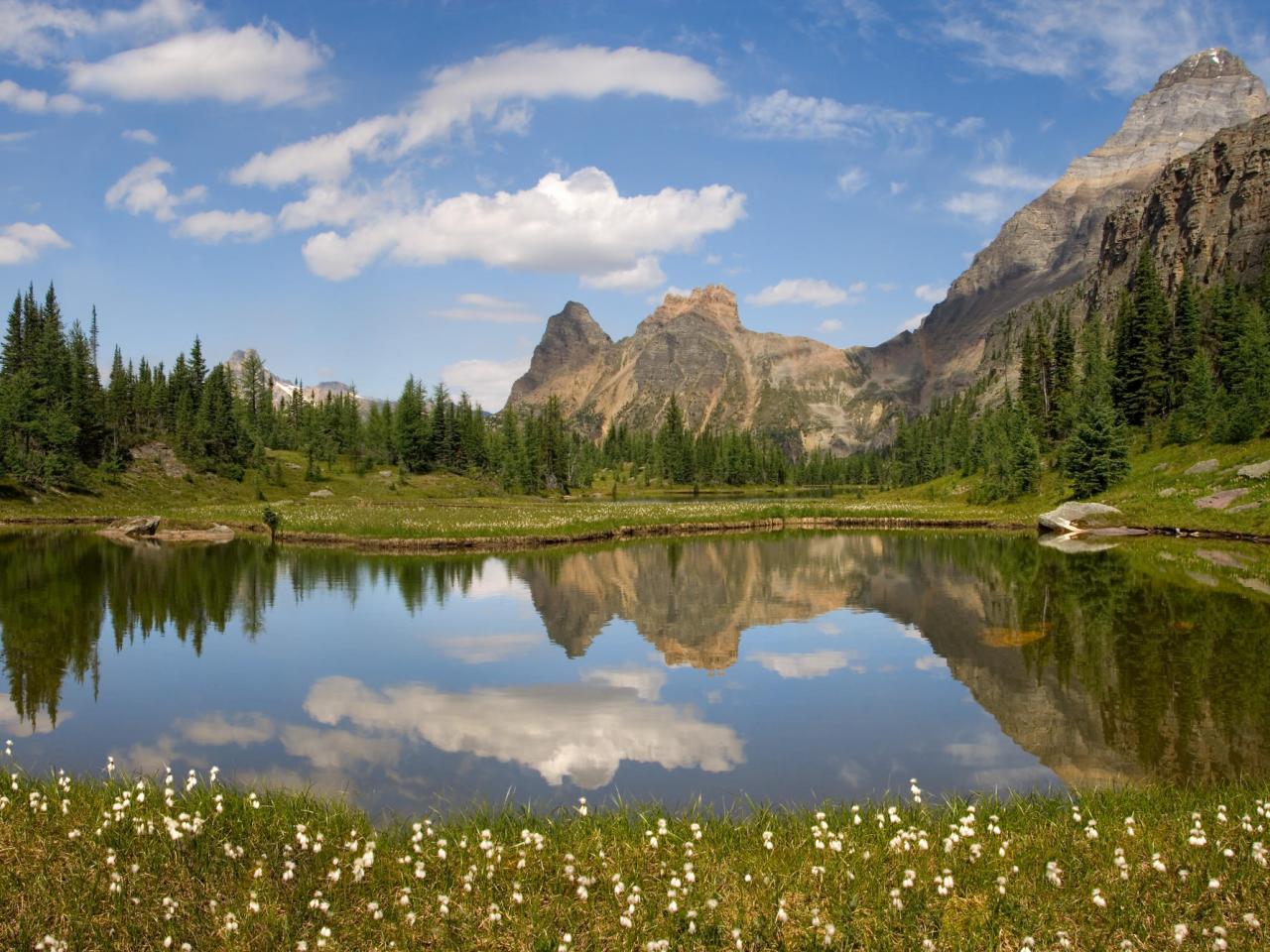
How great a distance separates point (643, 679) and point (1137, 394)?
291 feet

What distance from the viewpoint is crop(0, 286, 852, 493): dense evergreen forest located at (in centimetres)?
9069

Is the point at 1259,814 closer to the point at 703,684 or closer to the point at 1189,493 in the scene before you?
the point at 703,684

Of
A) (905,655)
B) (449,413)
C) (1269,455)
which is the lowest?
(905,655)

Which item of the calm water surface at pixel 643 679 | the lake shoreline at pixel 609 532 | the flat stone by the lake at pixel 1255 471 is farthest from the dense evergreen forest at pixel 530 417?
the calm water surface at pixel 643 679

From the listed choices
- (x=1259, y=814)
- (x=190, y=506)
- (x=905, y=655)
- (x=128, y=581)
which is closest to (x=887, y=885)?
(x=1259, y=814)

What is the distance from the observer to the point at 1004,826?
1120 cm

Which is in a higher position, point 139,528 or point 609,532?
point 139,528

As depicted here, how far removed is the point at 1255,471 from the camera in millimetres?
58469

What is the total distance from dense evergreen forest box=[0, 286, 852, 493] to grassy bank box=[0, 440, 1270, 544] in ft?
14.9

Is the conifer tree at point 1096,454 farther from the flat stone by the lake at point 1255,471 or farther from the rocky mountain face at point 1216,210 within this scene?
the rocky mountain face at point 1216,210

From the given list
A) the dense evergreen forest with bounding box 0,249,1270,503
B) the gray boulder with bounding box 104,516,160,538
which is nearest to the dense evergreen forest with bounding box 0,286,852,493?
the dense evergreen forest with bounding box 0,249,1270,503

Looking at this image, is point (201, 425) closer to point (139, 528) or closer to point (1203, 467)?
point (139, 528)

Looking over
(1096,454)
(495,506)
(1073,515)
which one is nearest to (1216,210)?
(1096,454)

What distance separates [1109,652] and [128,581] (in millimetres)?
41723
